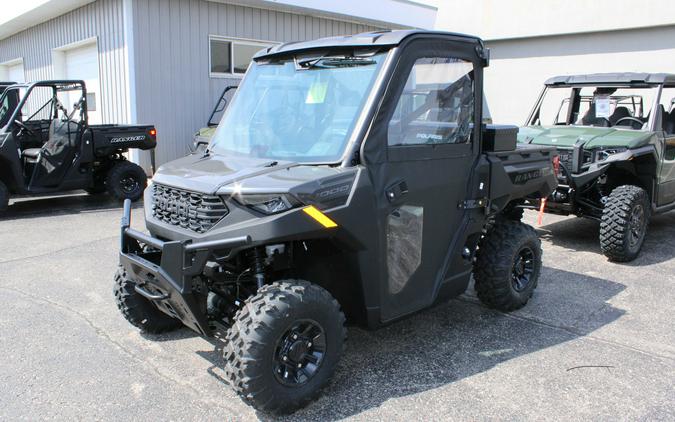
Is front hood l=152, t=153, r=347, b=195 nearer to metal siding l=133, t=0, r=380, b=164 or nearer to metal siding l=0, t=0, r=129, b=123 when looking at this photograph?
metal siding l=133, t=0, r=380, b=164

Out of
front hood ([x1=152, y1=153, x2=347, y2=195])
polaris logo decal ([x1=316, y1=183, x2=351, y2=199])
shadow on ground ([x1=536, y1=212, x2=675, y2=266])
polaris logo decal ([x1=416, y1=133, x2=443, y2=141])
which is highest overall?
polaris logo decal ([x1=416, y1=133, x2=443, y2=141])

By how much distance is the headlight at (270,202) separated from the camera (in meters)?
2.88

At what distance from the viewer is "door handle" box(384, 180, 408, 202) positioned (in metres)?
3.26

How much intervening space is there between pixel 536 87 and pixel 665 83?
8.76 metres

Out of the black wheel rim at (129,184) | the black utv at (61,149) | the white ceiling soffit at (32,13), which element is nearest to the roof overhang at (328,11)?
the white ceiling soffit at (32,13)

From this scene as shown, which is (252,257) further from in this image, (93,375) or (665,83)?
A: (665,83)

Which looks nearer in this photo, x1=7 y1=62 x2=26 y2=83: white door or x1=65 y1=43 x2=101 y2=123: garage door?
x1=65 y1=43 x2=101 y2=123: garage door

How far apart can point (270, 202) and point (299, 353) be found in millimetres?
842

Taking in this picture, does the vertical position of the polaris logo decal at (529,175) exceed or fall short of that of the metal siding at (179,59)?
it falls short

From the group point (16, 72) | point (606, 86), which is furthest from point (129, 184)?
point (16, 72)

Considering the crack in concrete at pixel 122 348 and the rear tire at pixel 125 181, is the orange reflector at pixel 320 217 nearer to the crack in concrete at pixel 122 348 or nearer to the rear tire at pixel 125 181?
the crack in concrete at pixel 122 348

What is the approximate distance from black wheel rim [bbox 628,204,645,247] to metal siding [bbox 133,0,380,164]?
881 centimetres

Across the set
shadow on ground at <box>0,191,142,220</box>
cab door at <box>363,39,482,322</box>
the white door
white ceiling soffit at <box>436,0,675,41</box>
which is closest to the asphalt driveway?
cab door at <box>363,39,482,322</box>

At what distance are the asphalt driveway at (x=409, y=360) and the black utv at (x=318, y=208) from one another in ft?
1.22
